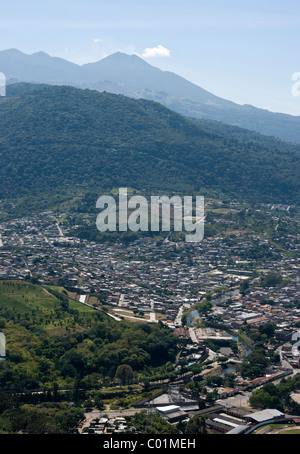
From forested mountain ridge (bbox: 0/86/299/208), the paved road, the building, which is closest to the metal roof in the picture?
the building

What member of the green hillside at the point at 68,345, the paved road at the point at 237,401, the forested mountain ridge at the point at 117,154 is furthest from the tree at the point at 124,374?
the forested mountain ridge at the point at 117,154

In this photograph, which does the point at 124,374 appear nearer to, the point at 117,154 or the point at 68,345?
the point at 68,345

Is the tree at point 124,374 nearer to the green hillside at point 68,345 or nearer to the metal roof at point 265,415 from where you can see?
the green hillside at point 68,345

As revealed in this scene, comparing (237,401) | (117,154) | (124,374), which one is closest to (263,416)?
(237,401)

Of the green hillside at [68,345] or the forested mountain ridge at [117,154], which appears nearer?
the green hillside at [68,345]

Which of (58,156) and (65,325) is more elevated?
(58,156)

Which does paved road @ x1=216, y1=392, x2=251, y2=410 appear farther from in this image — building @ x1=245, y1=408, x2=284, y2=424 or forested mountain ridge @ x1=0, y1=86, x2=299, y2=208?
forested mountain ridge @ x1=0, y1=86, x2=299, y2=208

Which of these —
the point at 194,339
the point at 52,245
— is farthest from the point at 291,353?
the point at 52,245
